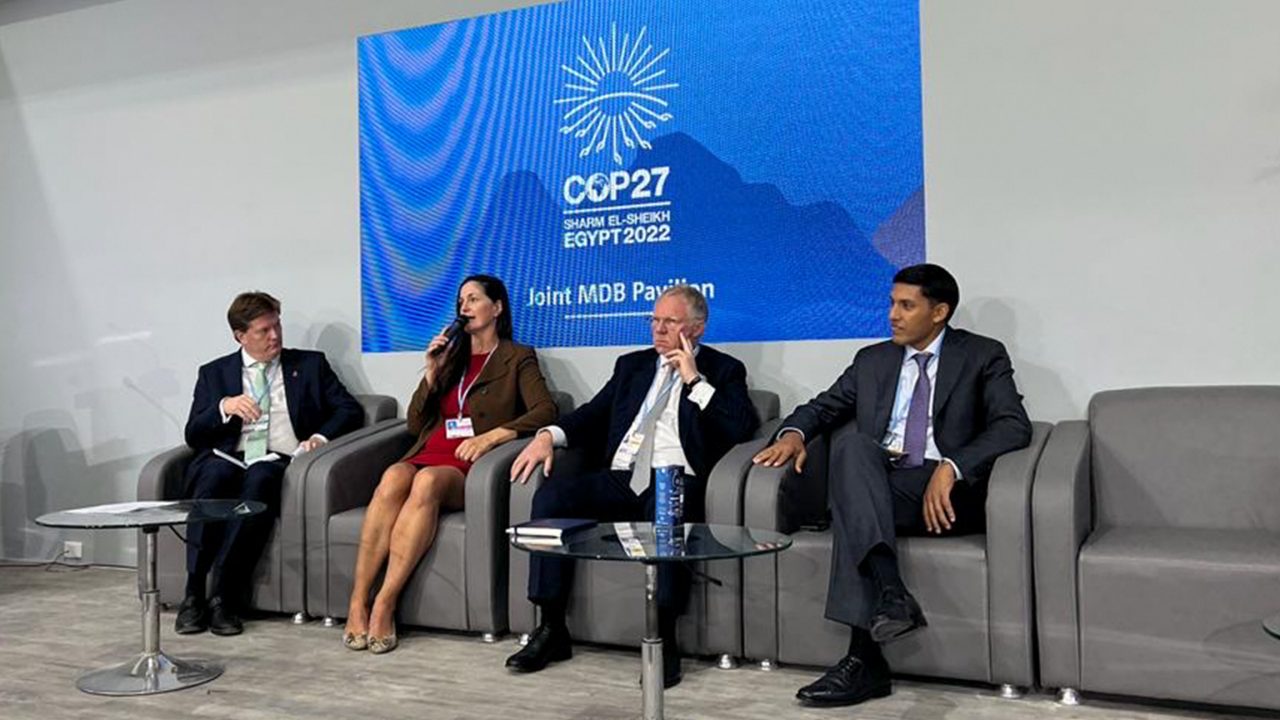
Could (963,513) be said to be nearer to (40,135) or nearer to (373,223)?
(373,223)

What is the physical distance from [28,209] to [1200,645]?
5.93m

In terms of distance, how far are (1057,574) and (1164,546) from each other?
31cm

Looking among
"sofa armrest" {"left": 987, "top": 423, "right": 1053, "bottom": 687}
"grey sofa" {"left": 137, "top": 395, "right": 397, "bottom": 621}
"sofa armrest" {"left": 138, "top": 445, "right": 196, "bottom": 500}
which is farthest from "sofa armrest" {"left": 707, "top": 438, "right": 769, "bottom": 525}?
"sofa armrest" {"left": 138, "top": 445, "right": 196, "bottom": 500}

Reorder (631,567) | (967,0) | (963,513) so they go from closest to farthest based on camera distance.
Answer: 1. (963,513)
2. (631,567)
3. (967,0)

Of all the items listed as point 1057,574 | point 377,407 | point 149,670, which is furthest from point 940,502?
point 377,407

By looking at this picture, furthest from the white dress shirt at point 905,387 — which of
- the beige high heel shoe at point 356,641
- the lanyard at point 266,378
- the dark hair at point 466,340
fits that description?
the lanyard at point 266,378

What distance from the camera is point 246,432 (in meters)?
4.59

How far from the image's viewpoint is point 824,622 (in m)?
3.37

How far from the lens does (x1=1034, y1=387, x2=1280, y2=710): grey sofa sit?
291cm

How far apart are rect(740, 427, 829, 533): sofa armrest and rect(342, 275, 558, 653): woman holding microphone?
1070mm

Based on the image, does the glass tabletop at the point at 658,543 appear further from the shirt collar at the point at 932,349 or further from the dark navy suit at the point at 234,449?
the dark navy suit at the point at 234,449

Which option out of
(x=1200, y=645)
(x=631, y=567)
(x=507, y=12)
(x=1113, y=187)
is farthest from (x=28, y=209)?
(x=1200, y=645)

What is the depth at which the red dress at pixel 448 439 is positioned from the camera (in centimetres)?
421

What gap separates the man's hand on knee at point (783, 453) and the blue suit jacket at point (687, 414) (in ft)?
0.78
